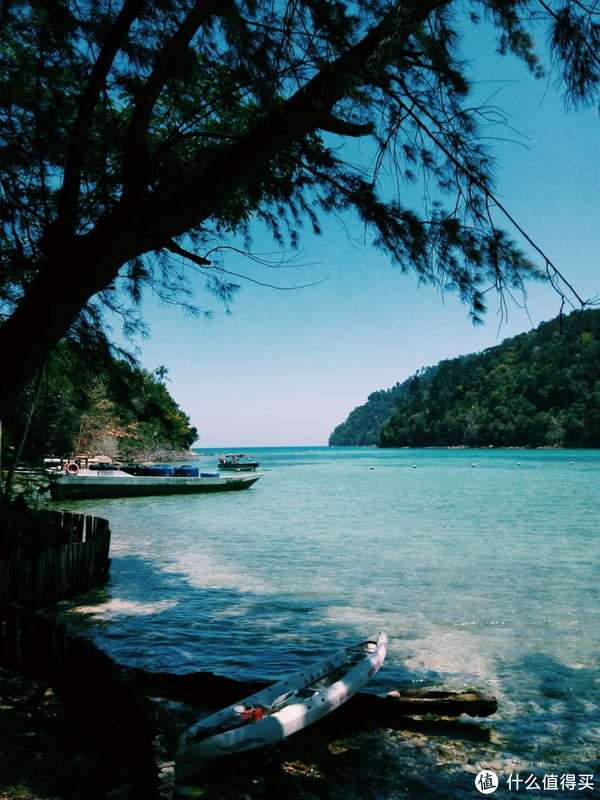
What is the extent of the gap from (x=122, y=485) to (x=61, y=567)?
2217cm

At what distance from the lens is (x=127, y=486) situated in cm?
3038

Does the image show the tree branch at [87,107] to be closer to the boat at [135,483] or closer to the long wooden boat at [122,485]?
the boat at [135,483]

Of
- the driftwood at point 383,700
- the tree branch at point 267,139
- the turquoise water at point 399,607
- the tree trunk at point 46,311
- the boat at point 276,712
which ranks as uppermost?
the tree branch at point 267,139

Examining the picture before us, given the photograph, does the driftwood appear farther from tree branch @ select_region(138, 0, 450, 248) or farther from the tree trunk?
tree branch @ select_region(138, 0, 450, 248)

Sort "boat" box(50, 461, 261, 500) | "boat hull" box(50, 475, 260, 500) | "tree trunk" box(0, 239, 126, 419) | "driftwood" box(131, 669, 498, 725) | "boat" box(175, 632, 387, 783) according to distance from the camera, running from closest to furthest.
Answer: "tree trunk" box(0, 239, 126, 419) → "boat" box(175, 632, 387, 783) → "driftwood" box(131, 669, 498, 725) → "boat hull" box(50, 475, 260, 500) → "boat" box(50, 461, 261, 500)

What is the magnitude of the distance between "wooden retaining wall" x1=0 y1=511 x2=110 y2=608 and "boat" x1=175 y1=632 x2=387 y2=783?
275 cm

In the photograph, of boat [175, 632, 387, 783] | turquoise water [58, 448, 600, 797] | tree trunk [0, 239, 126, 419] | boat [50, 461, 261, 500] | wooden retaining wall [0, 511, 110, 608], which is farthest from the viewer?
boat [50, 461, 261, 500]

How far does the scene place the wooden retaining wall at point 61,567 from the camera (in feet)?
24.3

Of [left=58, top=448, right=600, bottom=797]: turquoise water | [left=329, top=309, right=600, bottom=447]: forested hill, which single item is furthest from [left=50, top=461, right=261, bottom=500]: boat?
[left=329, top=309, right=600, bottom=447]: forested hill

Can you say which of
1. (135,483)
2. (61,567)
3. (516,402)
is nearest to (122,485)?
(135,483)

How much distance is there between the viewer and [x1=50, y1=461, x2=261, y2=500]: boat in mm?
28953

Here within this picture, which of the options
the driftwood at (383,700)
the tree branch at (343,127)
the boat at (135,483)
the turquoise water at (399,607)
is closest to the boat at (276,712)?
the driftwood at (383,700)

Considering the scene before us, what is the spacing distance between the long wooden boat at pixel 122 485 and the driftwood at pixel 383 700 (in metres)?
25.2

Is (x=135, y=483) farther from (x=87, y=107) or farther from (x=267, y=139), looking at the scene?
(x=267, y=139)
